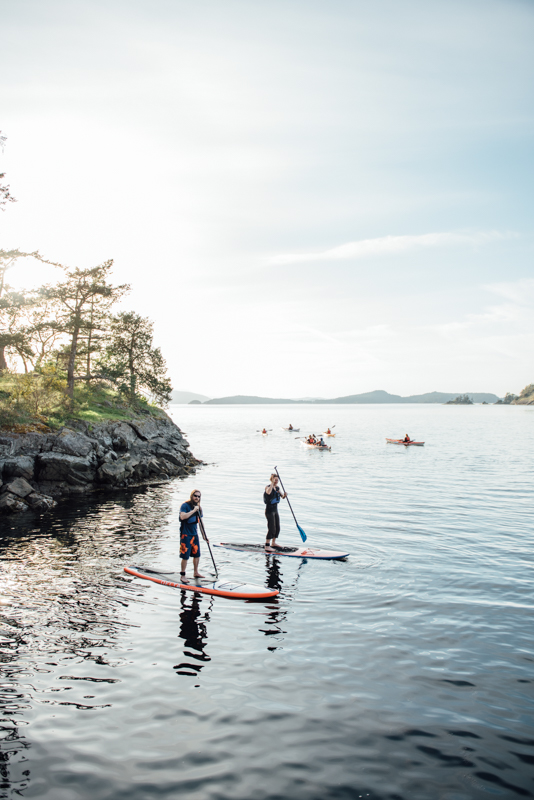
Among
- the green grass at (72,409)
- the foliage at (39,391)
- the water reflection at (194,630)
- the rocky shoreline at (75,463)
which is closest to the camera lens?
the water reflection at (194,630)

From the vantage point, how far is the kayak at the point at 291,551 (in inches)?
634

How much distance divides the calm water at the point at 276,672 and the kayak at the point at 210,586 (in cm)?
36

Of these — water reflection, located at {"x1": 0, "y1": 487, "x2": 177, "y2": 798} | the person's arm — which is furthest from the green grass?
the person's arm

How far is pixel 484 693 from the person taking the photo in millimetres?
8203

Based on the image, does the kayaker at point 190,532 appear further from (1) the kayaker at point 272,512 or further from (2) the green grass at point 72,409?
(2) the green grass at point 72,409

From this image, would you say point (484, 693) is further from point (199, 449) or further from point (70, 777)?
point (199, 449)

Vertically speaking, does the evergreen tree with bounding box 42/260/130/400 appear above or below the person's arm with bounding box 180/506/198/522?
above

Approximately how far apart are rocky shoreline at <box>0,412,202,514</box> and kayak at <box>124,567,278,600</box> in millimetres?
12905

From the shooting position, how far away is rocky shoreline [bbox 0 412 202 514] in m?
25.4

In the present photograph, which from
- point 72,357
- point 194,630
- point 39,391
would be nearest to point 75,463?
point 39,391

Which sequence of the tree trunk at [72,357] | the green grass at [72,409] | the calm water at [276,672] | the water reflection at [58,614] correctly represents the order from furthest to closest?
the tree trunk at [72,357], the green grass at [72,409], the water reflection at [58,614], the calm water at [276,672]

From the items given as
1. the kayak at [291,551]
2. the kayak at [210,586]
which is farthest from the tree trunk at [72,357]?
the kayak at [210,586]

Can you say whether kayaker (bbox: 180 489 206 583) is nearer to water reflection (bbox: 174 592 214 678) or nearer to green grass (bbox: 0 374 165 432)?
water reflection (bbox: 174 592 214 678)

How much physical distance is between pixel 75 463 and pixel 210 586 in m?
19.1
